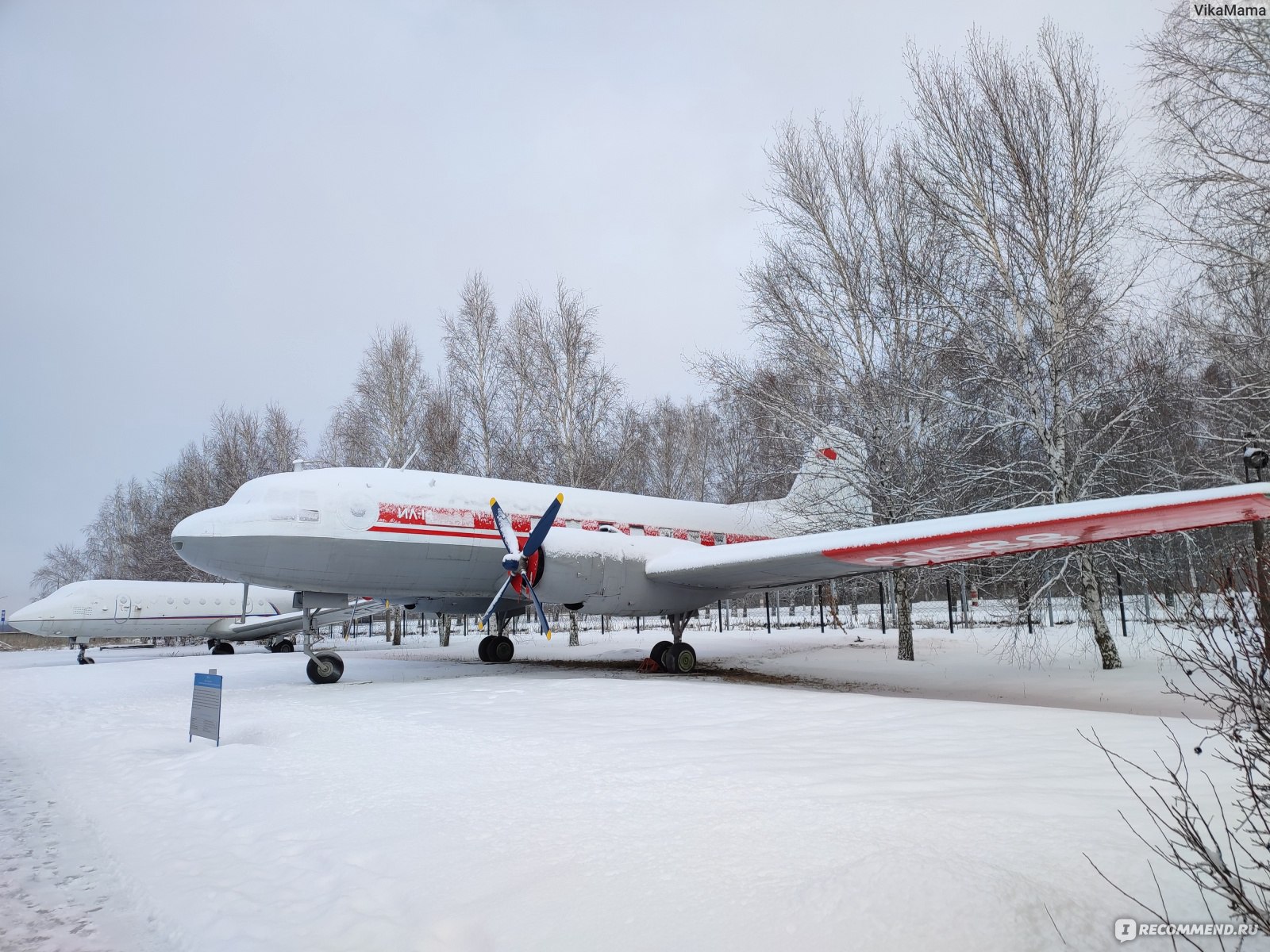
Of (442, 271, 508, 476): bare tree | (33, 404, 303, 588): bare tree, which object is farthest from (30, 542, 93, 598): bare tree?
(442, 271, 508, 476): bare tree

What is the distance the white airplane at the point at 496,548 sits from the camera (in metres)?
12.1

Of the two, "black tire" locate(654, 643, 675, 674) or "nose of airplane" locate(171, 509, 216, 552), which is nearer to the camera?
"nose of airplane" locate(171, 509, 216, 552)

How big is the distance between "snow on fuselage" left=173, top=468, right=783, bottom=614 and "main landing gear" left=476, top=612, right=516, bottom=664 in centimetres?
331

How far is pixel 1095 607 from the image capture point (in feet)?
38.6

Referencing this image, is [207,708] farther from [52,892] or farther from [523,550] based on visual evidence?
[523,550]

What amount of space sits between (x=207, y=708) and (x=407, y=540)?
19.6 ft

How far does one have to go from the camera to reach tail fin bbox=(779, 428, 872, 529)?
15359 millimetres

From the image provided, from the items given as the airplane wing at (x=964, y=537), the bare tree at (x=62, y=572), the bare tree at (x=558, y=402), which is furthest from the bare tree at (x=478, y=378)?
the bare tree at (x=62, y=572)

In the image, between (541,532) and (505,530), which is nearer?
(541,532)

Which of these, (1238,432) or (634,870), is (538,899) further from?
(1238,432)

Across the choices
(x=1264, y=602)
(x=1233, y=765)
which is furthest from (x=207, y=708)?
(x=1264, y=602)

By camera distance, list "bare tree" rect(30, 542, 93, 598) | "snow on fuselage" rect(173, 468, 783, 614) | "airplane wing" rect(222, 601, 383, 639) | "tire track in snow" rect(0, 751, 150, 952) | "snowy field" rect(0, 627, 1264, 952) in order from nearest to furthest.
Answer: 1. "snowy field" rect(0, 627, 1264, 952)
2. "tire track in snow" rect(0, 751, 150, 952)
3. "snow on fuselage" rect(173, 468, 783, 614)
4. "airplane wing" rect(222, 601, 383, 639)
5. "bare tree" rect(30, 542, 93, 598)

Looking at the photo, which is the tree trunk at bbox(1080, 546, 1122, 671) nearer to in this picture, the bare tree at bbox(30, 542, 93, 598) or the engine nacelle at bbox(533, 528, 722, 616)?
the engine nacelle at bbox(533, 528, 722, 616)

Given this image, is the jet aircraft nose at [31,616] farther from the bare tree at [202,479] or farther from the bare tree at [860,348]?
the bare tree at [860,348]
